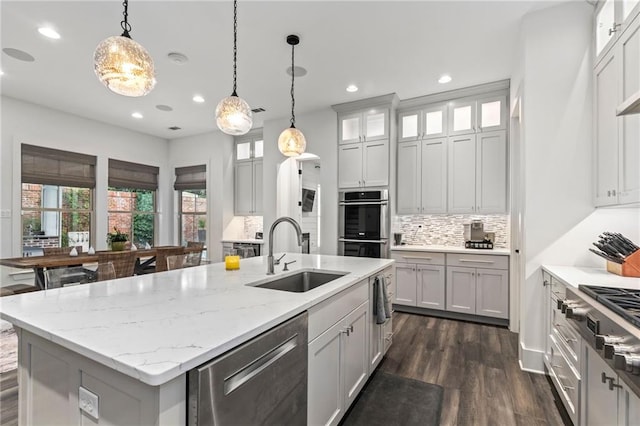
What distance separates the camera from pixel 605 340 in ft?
4.00

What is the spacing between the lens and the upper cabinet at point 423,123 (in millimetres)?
4395

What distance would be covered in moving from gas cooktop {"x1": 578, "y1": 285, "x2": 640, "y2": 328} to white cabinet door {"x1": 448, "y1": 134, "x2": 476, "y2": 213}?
261 centimetres

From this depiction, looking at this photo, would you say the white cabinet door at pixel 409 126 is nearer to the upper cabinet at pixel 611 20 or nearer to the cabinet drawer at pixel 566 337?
the upper cabinet at pixel 611 20

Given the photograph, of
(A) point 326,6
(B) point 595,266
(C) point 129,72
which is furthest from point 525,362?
(C) point 129,72

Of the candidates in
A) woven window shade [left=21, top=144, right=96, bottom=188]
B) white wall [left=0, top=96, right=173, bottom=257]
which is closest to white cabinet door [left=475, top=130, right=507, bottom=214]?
white wall [left=0, top=96, right=173, bottom=257]

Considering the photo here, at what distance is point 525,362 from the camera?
2633mm

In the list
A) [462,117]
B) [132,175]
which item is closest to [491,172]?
[462,117]

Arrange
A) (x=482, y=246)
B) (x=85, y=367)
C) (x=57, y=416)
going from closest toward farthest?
(x=85, y=367), (x=57, y=416), (x=482, y=246)

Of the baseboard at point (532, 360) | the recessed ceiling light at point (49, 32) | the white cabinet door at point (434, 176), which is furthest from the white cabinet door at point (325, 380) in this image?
the recessed ceiling light at point (49, 32)

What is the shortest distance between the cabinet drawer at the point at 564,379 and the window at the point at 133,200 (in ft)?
22.6

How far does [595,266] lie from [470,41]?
234 centimetres

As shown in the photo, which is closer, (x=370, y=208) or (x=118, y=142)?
(x=370, y=208)

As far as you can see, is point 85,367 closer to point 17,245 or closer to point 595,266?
point 595,266

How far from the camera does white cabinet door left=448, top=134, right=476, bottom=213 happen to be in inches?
164
